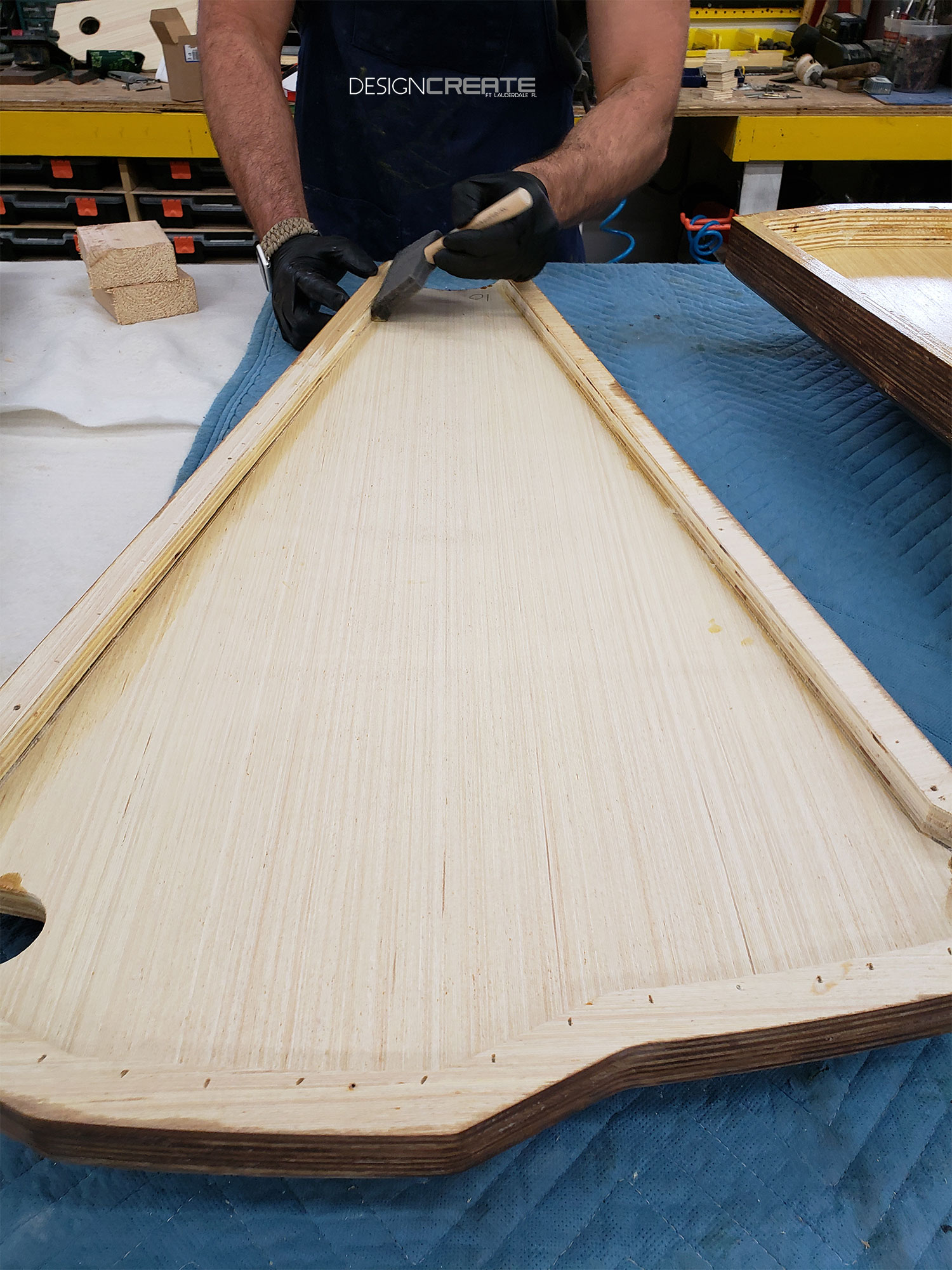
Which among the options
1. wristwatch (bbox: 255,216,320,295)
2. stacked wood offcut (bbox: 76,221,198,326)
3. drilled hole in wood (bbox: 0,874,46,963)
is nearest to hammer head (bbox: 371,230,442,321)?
wristwatch (bbox: 255,216,320,295)

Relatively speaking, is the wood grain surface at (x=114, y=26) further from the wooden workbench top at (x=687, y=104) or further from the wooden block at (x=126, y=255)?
the wooden block at (x=126, y=255)

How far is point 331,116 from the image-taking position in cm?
209

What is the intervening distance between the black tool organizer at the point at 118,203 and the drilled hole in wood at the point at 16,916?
10.9 feet

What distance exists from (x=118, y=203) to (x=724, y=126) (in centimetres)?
246

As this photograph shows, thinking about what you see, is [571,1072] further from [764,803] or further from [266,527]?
[266,527]

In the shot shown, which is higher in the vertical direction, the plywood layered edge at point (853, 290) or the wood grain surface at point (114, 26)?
the wood grain surface at point (114, 26)

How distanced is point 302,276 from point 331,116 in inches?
29.5

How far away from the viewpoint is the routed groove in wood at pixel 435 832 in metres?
0.55

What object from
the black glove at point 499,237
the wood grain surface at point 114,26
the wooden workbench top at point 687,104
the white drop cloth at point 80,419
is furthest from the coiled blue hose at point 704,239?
the wood grain surface at point 114,26

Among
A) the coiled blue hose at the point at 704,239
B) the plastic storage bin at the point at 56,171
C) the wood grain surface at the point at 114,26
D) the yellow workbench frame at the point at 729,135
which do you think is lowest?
the coiled blue hose at the point at 704,239

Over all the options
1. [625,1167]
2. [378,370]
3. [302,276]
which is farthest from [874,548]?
[302,276]

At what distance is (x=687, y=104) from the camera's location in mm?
3219

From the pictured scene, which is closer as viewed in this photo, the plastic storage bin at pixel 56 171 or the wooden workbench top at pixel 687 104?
the wooden workbench top at pixel 687 104

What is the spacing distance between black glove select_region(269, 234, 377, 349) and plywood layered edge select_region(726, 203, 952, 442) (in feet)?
2.40
